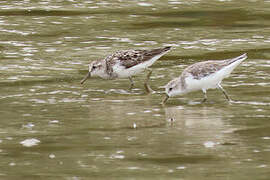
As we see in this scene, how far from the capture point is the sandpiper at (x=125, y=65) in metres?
15.6

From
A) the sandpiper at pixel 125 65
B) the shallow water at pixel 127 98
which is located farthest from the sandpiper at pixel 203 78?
the sandpiper at pixel 125 65

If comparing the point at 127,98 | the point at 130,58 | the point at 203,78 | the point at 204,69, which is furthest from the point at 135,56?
the point at 203,78

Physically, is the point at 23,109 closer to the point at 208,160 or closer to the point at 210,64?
the point at 210,64

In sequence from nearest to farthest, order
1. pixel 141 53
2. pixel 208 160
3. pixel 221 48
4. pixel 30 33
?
pixel 208 160 < pixel 141 53 < pixel 221 48 < pixel 30 33

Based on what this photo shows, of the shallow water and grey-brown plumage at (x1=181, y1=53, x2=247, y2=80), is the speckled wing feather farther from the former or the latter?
grey-brown plumage at (x1=181, y1=53, x2=247, y2=80)

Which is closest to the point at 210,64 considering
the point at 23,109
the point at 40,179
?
the point at 23,109

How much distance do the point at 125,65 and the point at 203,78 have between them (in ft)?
7.59

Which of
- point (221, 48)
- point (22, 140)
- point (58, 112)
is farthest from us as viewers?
point (221, 48)

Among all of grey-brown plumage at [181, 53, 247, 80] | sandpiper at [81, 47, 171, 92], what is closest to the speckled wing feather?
sandpiper at [81, 47, 171, 92]

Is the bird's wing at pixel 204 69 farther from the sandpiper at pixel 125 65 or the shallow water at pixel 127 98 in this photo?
the sandpiper at pixel 125 65

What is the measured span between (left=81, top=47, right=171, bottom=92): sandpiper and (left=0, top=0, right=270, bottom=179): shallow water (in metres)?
0.29

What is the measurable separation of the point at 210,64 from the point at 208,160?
413 centimetres

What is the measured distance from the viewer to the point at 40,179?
9391 mm

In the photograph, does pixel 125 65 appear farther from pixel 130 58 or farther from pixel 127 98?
pixel 127 98
